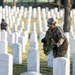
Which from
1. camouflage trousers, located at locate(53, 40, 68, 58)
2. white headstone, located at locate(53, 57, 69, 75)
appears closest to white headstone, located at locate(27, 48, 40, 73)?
camouflage trousers, located at locate(53, 40, 68, 58)

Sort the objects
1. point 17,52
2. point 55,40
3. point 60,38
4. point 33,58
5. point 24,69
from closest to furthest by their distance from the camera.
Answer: point 33,58 → point 60,38 → point 55,40 → point 24,69 → point 17,52

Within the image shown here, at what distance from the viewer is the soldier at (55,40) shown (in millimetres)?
9094

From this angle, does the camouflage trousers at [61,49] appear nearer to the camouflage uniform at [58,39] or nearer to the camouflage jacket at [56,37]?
the camouflage uniform at [58,39]

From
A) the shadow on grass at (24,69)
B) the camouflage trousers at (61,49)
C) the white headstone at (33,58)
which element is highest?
the camouflage trousers at (61,49)

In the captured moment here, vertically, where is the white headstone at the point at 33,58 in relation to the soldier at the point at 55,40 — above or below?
below

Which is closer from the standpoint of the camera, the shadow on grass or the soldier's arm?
the soldier's arm

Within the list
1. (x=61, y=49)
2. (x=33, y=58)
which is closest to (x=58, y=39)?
(x=61, y=49)

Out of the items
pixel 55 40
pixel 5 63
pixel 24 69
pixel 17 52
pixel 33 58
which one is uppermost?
pixel 55 40

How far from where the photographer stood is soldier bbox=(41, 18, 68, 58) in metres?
9.09

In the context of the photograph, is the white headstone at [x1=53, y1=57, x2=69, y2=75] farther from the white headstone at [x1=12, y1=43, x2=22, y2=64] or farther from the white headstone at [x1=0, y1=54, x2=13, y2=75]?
the white headstone at [x1=12, y1=43, x2=22, y2=64]

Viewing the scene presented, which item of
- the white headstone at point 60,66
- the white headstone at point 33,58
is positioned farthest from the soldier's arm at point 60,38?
the white headstone at point 60,66

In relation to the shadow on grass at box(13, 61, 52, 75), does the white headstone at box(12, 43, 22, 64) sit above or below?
above

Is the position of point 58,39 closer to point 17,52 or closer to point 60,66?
point 60,66

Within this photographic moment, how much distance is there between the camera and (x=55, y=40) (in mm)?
9234
